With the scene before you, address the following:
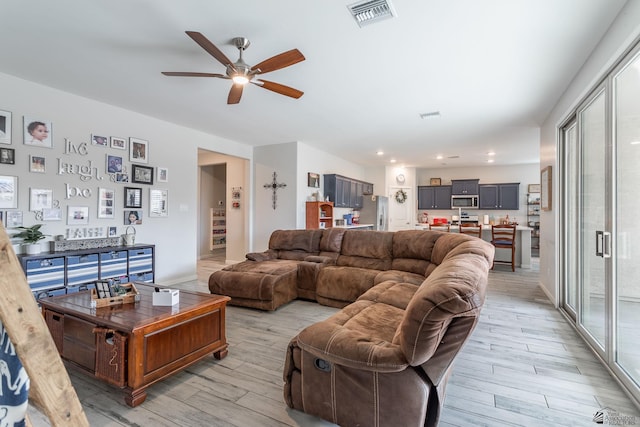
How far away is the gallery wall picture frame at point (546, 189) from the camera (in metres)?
4.12

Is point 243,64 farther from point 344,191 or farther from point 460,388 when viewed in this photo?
point 344,191

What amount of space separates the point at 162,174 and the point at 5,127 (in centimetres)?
184

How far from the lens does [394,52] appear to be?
2744 mm

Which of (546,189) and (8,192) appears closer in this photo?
(8,192)

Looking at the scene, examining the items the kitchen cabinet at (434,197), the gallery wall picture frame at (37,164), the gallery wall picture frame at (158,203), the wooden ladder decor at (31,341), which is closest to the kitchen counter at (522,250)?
the kitchen cabinet at (434,197)

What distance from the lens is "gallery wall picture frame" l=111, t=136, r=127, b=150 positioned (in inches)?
165

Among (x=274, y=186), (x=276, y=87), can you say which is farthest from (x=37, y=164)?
(x=274, y=186)

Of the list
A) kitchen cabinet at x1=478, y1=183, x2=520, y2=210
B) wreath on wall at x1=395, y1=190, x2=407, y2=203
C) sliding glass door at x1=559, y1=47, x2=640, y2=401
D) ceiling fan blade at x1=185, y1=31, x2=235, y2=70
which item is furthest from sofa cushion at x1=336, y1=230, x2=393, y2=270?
kitchen cabinet at x1=478, y1=183, x2=520, y2=210

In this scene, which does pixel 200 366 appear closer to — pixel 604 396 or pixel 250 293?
pixel 250 293

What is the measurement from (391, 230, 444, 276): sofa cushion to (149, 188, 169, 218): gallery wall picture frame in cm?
365

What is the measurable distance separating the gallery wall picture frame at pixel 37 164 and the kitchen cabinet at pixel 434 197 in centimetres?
923

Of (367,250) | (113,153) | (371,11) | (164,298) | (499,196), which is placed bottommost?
(164,298)

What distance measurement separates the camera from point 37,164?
347 cm

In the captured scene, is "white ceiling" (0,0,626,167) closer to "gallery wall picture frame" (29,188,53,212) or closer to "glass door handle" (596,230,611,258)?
"gallery wall picture frame" (29,188,53,212)
